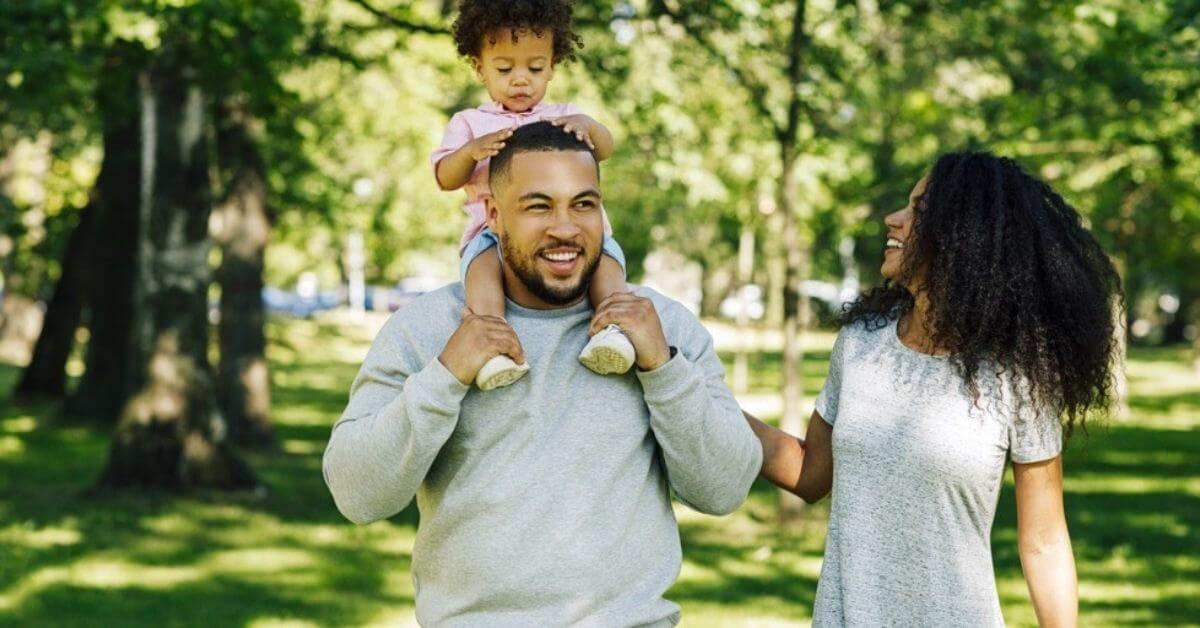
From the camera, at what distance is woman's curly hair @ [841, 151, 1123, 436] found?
3588 mm

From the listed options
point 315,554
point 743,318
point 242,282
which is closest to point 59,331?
point 242,282

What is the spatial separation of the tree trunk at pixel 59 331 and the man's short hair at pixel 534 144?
2036cm

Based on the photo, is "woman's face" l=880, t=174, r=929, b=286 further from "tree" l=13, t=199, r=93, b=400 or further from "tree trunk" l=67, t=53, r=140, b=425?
"tree" l=13, t=199, r=93, b=400

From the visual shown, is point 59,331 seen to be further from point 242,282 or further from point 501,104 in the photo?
point 501,104

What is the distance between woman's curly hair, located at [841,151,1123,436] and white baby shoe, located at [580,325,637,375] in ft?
2.69

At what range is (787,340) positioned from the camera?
43.4 feet

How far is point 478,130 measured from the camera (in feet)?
13.5

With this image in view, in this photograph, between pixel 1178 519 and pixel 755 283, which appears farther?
pixel 755 283

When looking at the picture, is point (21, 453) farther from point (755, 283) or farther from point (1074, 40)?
point (755, 283)

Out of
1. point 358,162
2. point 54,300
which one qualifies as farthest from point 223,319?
point 358,162

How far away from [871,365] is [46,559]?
884 cm

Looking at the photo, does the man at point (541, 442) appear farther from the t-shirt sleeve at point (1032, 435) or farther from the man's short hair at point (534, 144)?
the t-shirt sleeve at point (1032, 435)

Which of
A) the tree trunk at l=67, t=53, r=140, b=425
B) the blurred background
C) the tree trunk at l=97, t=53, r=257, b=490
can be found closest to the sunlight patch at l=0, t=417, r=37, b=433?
the blurred background

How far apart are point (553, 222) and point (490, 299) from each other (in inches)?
8.7
